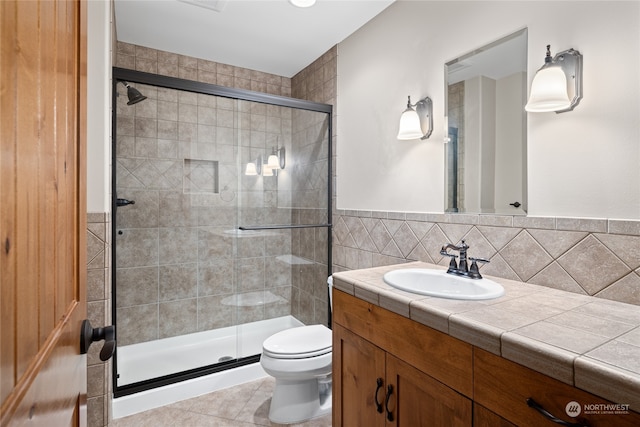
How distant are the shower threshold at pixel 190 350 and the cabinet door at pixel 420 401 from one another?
1572mm

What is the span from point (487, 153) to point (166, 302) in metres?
2.38

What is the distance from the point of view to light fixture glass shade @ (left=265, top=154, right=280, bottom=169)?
8.50 ft

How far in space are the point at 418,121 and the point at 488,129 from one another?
396 mm

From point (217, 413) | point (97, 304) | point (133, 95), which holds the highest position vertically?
point (133, 95)

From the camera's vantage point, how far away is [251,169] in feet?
8.28

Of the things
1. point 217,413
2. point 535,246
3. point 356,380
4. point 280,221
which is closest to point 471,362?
point 356,380

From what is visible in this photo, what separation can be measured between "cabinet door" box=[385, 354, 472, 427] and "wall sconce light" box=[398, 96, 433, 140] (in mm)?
1198

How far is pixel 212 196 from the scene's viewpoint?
A: 7.95 feet

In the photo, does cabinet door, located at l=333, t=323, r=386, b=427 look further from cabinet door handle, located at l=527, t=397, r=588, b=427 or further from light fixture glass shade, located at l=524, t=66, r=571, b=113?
light fixture glass shade, located at l=524, t=66, r=571, b=113

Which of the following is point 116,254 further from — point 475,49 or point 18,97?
point 475,49

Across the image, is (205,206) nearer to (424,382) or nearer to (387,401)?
(387,401)

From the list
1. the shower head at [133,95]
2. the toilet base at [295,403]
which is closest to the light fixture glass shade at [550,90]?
the toilet base at [295,403]

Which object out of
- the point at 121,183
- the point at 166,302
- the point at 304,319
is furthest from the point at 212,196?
the point at 304,319

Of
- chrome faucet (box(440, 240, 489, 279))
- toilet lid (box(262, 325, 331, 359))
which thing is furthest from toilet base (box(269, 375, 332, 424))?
chrome faucet (box(440, 240, 489, 279))
